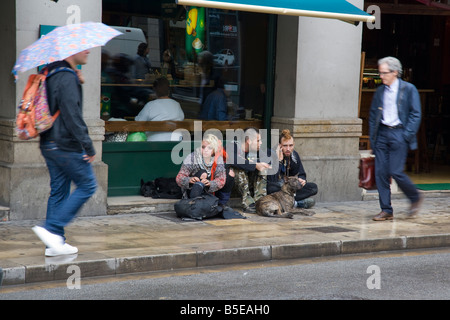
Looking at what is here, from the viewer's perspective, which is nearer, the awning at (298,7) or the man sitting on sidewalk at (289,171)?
the awning at (298,7)

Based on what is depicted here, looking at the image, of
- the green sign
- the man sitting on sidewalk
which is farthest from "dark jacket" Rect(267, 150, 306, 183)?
the green sign

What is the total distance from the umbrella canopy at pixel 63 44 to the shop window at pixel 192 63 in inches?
120

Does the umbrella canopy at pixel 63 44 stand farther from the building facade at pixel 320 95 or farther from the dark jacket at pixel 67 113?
the building facade at pixel 320 95

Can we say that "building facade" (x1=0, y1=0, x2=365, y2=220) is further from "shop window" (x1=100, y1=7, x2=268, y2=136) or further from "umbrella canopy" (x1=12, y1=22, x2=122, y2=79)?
"umbrella canopy" (x1=12, y1=22, x2=122, y2=79)

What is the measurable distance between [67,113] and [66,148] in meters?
0.33

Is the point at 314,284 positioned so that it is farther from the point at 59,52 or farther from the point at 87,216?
the point at 87,216

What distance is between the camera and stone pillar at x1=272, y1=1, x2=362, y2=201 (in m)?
10.6

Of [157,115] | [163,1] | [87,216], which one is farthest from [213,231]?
[163,1]

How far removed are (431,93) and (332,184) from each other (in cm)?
501

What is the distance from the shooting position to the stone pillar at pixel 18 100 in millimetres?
8664

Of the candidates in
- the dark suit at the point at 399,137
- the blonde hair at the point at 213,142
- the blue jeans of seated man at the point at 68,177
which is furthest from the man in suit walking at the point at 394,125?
the blue jeans of seated man at the point at 68,177

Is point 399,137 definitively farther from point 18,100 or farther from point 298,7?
point 18,100

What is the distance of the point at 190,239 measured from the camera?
26.2 ft
